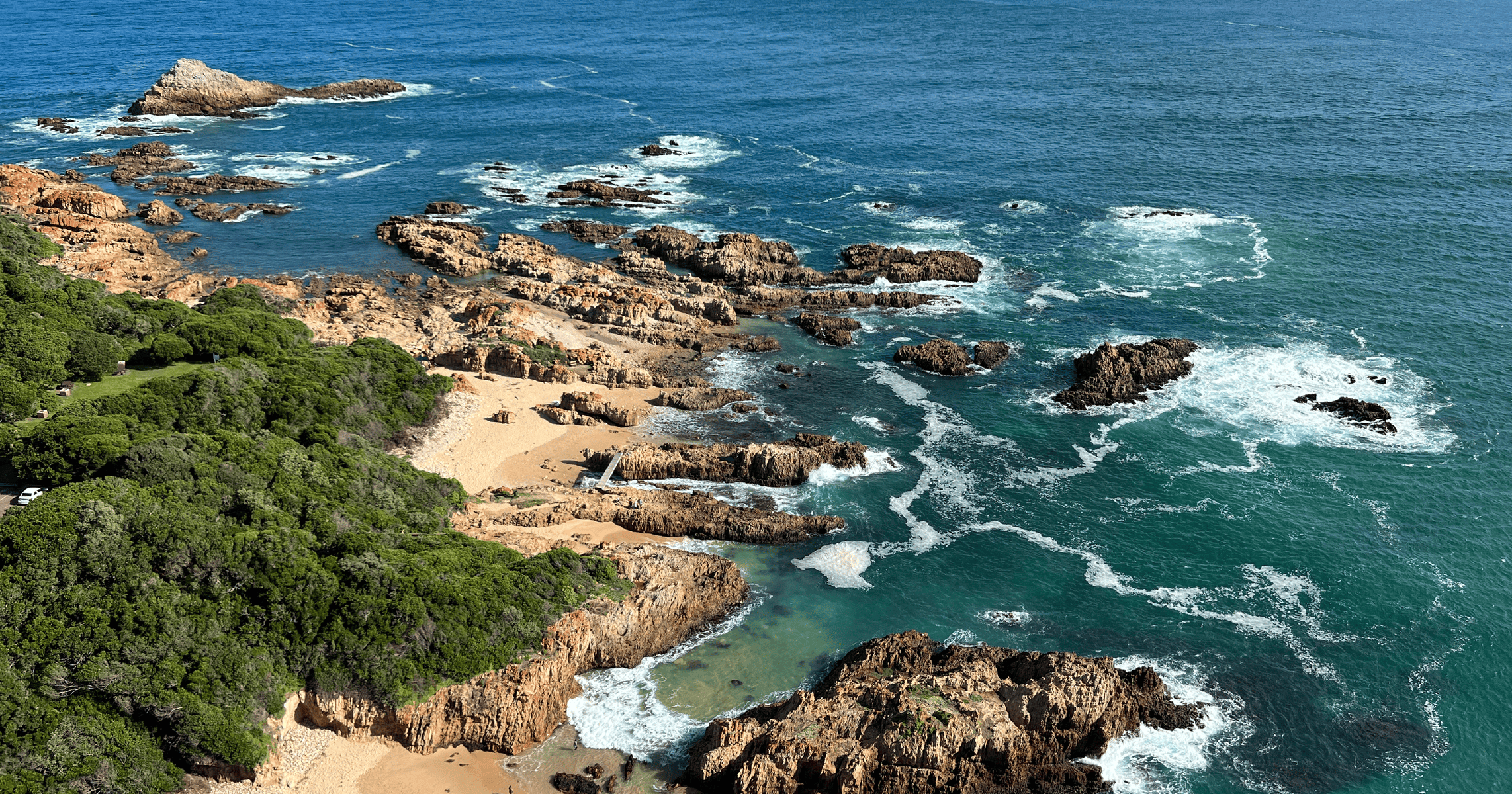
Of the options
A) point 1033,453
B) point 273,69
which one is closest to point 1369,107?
point 1033,453

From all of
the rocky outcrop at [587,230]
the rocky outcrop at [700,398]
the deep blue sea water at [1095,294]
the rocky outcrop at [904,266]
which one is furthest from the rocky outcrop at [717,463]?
the rocky outcrop at [587,230]

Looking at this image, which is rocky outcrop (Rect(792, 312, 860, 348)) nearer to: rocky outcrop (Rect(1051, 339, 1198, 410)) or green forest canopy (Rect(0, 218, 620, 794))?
rocky outcrop (Rect(1051, 339, 1198, 410))

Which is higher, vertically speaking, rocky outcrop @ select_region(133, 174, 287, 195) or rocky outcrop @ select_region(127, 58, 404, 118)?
rocky outcrop @ select_region(127, 58, 404, 118)

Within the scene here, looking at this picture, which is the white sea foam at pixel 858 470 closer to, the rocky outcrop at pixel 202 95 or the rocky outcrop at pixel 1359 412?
the rocky outcrop at pixel 1359 412

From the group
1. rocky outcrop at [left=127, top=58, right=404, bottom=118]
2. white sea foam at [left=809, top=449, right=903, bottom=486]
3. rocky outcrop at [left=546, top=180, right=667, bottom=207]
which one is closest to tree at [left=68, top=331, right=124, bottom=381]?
white sea foam at [left=809, top=449, right=903, bottom=486]

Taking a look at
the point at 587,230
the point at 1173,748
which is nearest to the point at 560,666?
the point at 1173,748
